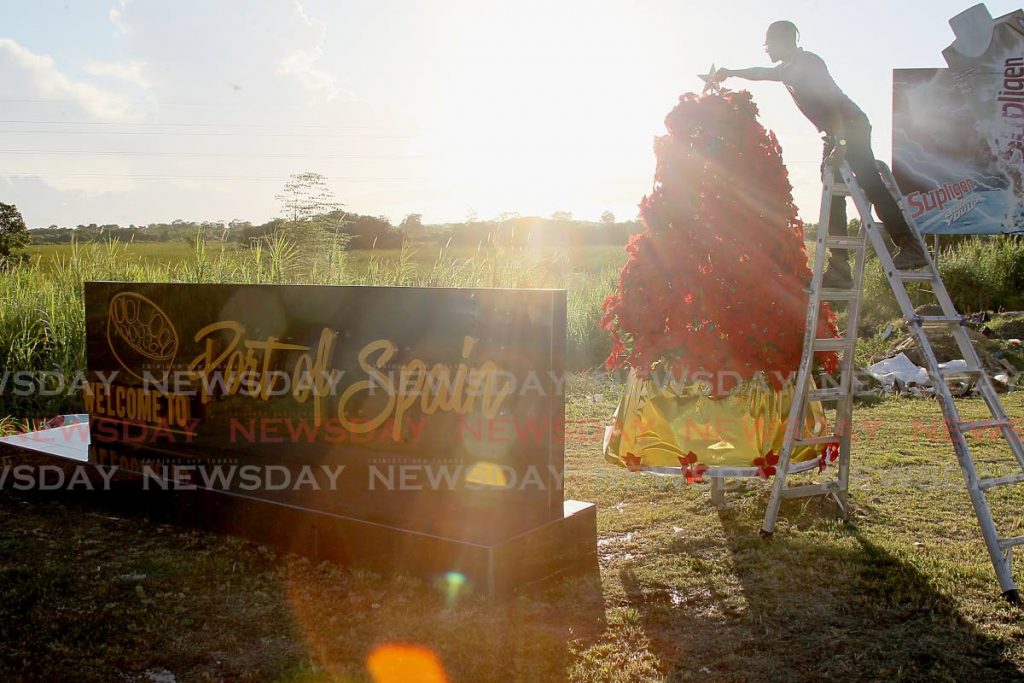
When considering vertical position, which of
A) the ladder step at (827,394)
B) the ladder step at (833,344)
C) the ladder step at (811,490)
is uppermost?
the ladder step at (833,344)

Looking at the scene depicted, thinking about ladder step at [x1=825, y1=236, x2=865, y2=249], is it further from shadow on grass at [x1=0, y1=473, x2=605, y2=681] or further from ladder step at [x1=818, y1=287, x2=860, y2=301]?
shadow on grass at [x1=0, y1=473, x2=605, y2=681]

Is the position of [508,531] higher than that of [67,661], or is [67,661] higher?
[508,531]

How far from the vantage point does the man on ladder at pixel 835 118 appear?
17.3ft

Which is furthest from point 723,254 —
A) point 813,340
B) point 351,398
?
point 351,398

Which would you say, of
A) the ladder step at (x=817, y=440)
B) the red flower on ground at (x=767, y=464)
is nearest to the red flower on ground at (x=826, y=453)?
the ladder step at (x=817, y=440)

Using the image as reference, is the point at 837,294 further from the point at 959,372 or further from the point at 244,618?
the point at 244,618

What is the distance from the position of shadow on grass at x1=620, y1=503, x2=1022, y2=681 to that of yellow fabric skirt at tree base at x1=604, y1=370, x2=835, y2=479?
1.81ft

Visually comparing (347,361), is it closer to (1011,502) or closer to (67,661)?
(67,661)

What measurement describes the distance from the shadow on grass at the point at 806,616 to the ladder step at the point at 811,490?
258 millimetres

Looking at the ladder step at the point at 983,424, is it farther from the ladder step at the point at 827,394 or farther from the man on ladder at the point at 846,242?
the ladder step at the point at 827,394

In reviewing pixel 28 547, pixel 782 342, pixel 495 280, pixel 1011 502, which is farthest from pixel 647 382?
pixel 495 280

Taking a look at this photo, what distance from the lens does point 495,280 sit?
45.8ft

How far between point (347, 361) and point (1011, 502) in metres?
4.78

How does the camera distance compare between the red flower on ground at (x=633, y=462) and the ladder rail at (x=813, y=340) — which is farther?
the red flower on ground at (x=633, y=462)
